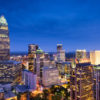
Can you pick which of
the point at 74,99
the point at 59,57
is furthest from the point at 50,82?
the point at 59,57

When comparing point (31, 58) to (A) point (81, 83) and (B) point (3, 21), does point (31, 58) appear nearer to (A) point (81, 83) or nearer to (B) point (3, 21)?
(B) point (3, 21)

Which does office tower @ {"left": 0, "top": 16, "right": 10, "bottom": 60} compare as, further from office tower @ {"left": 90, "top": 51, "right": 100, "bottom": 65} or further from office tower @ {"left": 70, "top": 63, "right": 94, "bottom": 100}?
office tower @ {"left": 90, "top": 51, "right": 100, "bottom": 65}

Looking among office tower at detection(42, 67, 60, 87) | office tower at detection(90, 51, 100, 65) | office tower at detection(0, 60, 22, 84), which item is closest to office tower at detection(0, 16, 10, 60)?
office tower at detection(0, 60, 22, 84)

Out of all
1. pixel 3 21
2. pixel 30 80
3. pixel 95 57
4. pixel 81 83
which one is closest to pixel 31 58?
pixel 3 21

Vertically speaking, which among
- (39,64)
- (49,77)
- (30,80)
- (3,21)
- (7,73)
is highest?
(3,21)

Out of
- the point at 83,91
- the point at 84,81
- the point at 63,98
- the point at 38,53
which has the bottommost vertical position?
the point at 63,98

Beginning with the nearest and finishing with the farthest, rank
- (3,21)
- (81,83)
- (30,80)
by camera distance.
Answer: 1. (81,83)
2. (30,80)
3. (3,21)

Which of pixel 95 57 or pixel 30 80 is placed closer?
pixel 30 80

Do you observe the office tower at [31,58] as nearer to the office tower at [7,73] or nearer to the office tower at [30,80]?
the office tower at [30,80]

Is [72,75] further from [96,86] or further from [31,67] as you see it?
[31,67]
